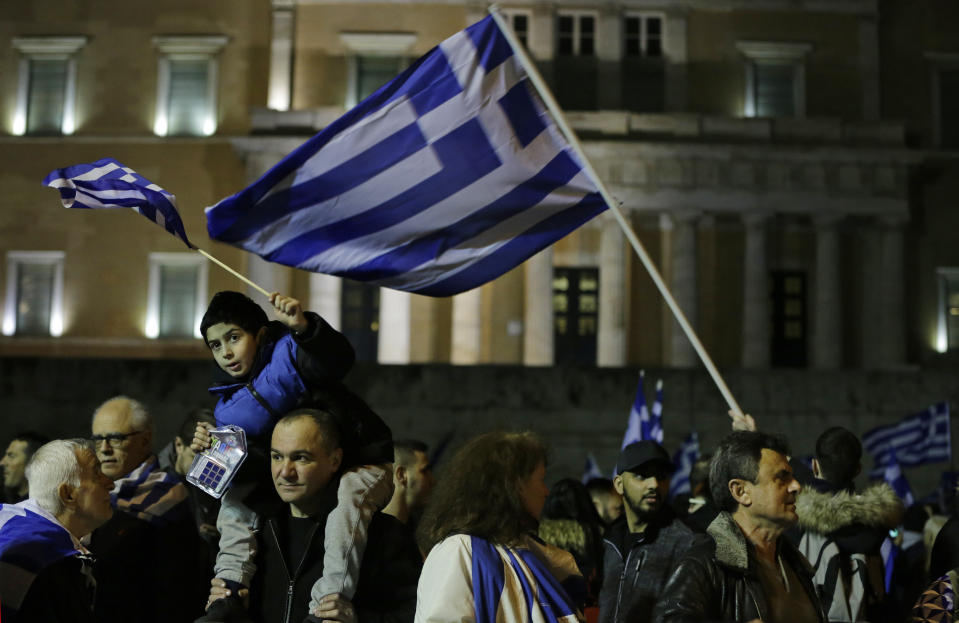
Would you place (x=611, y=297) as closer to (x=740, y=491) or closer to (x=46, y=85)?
(x=46, y=85)

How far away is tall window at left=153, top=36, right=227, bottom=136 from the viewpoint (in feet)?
102

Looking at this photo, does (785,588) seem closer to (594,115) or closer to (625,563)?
(625,563)

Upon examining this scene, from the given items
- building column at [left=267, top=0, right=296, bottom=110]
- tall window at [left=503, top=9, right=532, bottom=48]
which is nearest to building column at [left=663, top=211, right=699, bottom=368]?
tall window at [left=503, top=9, right=532, bottom=48]

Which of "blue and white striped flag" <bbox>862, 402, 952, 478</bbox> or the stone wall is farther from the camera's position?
the stone wall

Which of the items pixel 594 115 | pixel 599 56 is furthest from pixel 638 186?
pixel 599 56

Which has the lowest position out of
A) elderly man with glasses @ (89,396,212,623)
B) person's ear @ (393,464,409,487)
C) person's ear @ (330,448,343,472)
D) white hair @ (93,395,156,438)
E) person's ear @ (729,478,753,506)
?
elderly man with glasses @ (89,396,212,623)

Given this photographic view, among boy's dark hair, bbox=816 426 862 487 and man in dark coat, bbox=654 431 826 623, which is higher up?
boy's dark hair, bbox=816 426 862 487

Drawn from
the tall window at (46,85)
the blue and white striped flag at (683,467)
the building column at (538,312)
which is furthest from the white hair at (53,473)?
the tall window at (46,85)

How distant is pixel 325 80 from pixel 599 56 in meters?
6.60

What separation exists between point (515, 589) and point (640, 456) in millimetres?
2474

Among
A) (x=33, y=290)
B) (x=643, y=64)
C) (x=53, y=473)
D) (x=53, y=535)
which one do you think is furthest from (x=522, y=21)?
(x=53, y=535)

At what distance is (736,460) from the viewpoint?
4.09 meters

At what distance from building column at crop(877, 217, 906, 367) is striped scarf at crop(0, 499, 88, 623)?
27318 millimetres

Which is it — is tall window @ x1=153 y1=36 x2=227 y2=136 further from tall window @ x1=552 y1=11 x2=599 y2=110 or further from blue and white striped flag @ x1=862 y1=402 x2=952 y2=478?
blue and white striped flag @ x1=862 y1=402 x2=952 y2=478
